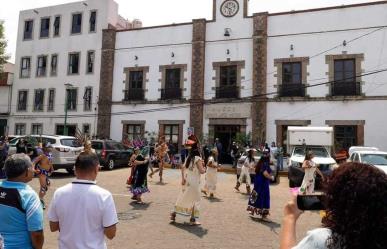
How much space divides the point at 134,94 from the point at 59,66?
8.16 m

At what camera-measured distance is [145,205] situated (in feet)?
36.2

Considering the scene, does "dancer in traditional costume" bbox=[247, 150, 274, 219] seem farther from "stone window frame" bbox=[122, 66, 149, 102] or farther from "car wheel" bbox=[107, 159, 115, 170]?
"stone window frame" bbox=[122, 66, 149, 102]

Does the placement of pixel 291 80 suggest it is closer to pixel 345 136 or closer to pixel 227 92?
pixel 227 92

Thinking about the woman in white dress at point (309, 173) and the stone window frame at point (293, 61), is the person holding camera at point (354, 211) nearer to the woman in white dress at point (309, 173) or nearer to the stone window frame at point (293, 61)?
the woman in white dress at point (309, 173)

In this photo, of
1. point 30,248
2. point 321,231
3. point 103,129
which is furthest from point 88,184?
point 103,129

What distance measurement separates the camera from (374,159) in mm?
15211

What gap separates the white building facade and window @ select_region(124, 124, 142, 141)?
78mm

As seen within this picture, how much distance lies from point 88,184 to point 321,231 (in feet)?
7.93

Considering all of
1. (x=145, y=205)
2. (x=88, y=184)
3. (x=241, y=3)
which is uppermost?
(x=241, y=3)

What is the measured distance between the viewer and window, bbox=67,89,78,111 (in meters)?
31.8

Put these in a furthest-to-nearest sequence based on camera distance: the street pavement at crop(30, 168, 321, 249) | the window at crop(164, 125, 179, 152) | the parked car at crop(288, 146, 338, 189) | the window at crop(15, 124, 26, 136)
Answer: the window at crop(15, 124, 26, 136), the window at crop(164, 125, 179, 152), the parked car at crop(288, 146, 338, 189), the street pavement at crop(30, 168, 321, 249)

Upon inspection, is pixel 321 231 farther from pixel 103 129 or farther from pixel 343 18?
pixel 103 129

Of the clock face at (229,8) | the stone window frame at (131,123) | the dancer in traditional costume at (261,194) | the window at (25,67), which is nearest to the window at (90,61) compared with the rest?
the stone window frame at (131,123)

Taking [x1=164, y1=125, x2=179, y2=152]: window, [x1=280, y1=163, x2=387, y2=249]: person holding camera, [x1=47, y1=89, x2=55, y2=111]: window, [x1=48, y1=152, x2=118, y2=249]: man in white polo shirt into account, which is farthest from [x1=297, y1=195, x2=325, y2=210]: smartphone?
[x1=47, y1=89, x2=55, y2=111]: window
